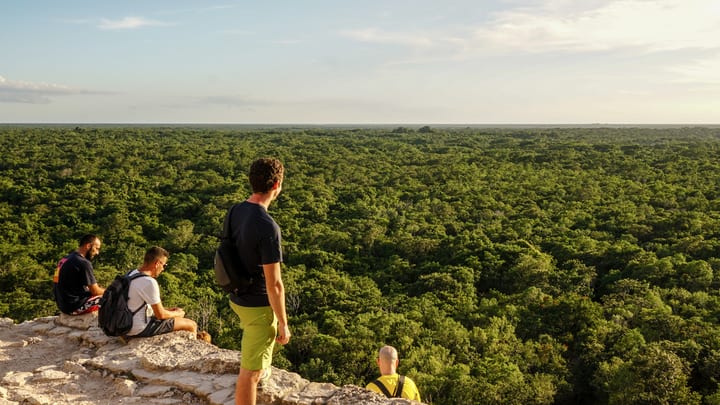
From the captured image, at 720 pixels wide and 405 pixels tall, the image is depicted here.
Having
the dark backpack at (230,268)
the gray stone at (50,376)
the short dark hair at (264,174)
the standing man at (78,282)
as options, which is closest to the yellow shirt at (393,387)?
the dark backpack at (230,268)

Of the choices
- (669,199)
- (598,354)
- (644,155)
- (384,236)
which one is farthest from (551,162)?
(598,354)

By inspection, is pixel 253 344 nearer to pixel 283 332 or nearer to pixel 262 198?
pixel 283 332

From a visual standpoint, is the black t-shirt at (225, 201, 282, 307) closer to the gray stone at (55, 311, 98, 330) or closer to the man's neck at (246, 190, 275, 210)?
the man's neck at (246, 190, 275, 210)

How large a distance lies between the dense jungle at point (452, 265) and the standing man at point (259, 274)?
12.4 m

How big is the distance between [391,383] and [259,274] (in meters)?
1.73

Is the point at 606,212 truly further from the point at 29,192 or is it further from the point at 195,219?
the point at 29,192

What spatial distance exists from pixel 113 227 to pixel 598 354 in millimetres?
30919

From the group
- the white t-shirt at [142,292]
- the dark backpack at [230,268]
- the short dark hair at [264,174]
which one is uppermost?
the short dark hair at [264,174]

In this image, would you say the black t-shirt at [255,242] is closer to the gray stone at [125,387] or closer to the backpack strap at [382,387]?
the backpack strap at [382,387]

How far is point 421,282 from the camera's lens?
2603cm

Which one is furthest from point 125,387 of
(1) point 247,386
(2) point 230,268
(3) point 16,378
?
(2) point 230,268

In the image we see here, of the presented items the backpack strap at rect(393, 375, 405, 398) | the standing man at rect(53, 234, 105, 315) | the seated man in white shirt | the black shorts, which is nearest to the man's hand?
the backpack strap at rect(393, 375, 405, 398)

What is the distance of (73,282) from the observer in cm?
615

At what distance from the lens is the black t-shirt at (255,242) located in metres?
3.28
